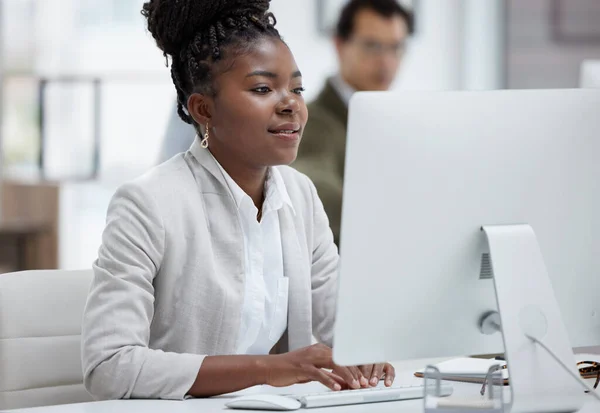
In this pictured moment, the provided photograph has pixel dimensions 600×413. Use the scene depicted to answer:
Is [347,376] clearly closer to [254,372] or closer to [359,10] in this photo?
[254,372]

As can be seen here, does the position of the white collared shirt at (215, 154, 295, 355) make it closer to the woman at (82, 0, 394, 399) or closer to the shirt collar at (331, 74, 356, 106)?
the woman at (82, 0, 394, 399)

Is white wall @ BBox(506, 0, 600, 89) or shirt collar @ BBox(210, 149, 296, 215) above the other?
white wall @ BBox(506, 0, 600, 89)

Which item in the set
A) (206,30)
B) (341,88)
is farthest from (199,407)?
(341,88)

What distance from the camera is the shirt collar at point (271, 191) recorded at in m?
1.65

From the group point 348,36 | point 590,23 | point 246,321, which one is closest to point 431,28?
point 590,23

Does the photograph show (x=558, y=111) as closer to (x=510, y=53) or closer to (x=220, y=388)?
(x=220, y=388)

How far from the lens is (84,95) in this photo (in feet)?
16.4

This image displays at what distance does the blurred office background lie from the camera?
177 inches

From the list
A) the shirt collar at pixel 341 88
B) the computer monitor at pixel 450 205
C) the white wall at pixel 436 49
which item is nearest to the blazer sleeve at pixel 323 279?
the computer monitor at pixel 450 205

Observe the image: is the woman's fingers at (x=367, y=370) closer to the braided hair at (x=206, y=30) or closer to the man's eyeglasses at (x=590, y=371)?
the man's eyeglasses at (x=590, y=371)

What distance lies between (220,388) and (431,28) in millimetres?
3362

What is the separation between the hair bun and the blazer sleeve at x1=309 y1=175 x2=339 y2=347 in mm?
376

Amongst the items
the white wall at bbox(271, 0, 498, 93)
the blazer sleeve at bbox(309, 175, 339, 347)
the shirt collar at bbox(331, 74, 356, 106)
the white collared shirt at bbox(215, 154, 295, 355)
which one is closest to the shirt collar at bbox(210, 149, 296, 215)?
the white collared shirt at bbox(215, 154, 295, 355)

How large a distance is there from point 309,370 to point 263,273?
0.32 meters
